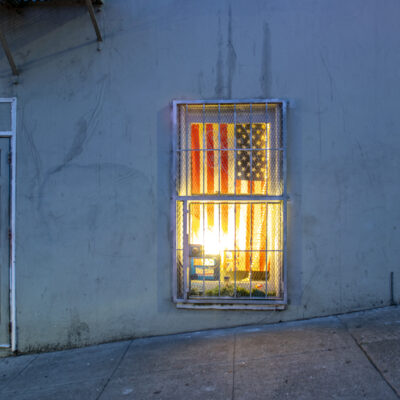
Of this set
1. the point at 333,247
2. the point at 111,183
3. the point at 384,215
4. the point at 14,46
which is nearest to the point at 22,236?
the point at 111,183

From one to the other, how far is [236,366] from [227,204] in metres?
1.82

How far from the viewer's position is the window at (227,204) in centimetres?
472

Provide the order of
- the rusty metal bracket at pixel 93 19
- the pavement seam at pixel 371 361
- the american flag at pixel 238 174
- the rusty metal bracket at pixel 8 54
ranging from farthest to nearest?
the american flag at pixel 238 174 → the rusty metal bracket at pixel 8 54 → the rusty metal bracket at pixel 93 19 → the pavement seam at pixel 371 361

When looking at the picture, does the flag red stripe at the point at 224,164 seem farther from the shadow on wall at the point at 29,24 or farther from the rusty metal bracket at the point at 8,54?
the rusty metal bracket at the point at 8,54

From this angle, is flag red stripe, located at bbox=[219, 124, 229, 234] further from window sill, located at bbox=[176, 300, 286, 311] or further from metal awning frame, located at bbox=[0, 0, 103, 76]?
metal awning frame, located at bbox=[0, 0, 103, 76]

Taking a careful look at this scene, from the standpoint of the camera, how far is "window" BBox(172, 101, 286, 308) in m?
4.72

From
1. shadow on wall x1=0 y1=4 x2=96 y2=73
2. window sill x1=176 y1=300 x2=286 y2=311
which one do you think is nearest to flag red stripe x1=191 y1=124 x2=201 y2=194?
window sill x1=176 y1=300 x2=286 y2=311

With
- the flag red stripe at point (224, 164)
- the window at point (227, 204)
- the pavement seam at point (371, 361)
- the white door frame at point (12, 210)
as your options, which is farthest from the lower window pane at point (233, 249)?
the white door frame at point (12, 210)

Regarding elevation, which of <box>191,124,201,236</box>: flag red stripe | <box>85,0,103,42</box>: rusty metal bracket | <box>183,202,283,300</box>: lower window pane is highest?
<box>85,0,103,42</box>: rusty metal bracket

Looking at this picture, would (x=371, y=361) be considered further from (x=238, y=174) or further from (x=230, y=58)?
(x=230, y=58)

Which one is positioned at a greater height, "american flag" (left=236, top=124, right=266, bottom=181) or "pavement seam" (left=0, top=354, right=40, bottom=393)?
"american flag" (left=236, top=124, right=266, bottom=181)

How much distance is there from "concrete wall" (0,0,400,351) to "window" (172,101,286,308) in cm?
18

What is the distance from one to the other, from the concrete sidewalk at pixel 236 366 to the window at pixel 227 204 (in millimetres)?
558

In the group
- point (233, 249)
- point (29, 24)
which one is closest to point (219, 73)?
point (233, 249)
